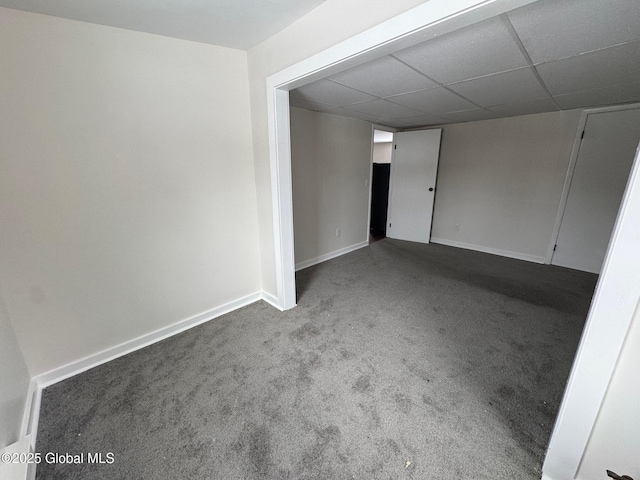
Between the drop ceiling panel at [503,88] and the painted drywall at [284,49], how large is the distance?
52.2 inches

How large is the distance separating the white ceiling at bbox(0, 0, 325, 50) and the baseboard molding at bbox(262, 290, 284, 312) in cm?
216

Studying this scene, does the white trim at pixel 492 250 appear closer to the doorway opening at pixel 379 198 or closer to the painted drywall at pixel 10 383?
the doorway opening at pixel 379 198

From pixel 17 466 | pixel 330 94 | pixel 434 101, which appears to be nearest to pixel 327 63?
pixel 330 94

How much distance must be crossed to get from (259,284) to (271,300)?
22cm

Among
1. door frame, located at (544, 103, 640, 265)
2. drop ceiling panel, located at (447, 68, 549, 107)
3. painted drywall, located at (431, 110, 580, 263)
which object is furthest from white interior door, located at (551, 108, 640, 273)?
drop ceiling panel, located at (447, 68, 549, 107)

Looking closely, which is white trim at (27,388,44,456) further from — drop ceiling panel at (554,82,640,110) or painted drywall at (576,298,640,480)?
drop ceiling panel at (554,82,640,110)

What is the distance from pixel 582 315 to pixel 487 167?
7.85 feet

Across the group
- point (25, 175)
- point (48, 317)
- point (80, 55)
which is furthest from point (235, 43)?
point (48, 317)

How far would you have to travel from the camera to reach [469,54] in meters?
1.65

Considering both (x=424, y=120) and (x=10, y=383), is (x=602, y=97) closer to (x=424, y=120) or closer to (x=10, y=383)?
(x=424, y=120)

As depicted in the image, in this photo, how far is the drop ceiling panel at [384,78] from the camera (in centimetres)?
183

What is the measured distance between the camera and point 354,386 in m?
1.62

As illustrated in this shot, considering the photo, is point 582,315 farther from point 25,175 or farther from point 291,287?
point 25,175

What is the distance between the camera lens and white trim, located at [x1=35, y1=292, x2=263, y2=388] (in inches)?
65.9
